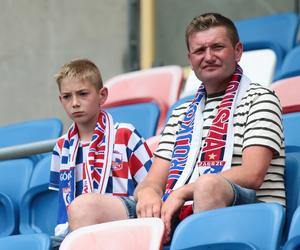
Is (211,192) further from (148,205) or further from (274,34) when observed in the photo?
(274,34)

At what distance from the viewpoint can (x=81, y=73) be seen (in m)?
4.44

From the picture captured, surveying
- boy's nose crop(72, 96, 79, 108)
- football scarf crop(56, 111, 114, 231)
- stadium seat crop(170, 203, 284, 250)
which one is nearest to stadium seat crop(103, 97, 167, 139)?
football scarf crop(56, 111, 114, 231)

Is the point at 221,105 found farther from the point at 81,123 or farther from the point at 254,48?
the point at 254,48

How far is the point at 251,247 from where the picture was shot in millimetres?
Result: 3240

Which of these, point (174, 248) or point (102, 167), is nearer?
point (174, 248)

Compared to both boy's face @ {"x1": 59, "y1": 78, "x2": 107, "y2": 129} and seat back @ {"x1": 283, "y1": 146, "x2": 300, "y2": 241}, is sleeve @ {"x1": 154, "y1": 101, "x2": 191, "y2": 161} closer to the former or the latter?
boy's face @ {"x1": 59, "y1": 78, "x2": 107, "y2": 129}

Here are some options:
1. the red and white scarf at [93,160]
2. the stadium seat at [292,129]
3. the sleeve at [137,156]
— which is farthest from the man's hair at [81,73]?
the stadium seat at [292,129]

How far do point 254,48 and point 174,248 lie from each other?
251 cm

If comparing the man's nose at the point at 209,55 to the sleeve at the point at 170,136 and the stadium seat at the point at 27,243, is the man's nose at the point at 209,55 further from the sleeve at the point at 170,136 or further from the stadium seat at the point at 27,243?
the stadium seat at the point at 27,243

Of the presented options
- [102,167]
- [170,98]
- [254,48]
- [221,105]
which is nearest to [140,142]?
[102,167]

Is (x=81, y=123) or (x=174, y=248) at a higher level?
(x=81, y=123)

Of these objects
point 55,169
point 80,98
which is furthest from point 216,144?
point 55,169

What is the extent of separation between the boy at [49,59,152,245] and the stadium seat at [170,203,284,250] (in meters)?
0.84

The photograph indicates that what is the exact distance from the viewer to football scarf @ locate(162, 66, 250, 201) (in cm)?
395
